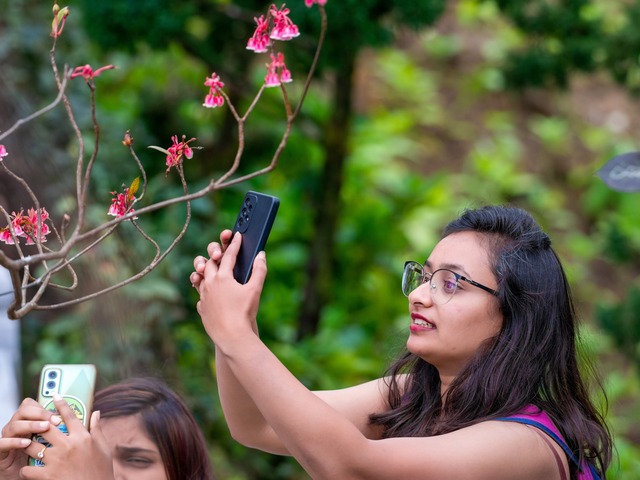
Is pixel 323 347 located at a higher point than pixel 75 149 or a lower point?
lower

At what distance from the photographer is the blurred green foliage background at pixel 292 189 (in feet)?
12.2

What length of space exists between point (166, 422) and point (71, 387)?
1.96 ft

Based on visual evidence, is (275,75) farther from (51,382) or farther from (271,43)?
(51,382)

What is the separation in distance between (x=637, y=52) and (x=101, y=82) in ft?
10.2

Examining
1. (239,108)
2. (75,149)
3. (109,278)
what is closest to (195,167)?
(239,108)

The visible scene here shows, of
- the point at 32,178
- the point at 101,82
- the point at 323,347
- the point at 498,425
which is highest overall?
the point at 101,82

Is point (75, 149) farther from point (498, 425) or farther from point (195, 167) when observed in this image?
point (498, 425)

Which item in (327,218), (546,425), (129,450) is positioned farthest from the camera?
(327,218)

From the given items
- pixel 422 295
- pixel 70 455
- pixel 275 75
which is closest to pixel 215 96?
pixel 275 75

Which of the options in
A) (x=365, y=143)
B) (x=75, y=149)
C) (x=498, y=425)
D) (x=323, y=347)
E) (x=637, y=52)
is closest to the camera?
(x=498, y=425)

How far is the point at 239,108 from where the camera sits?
15.6ft

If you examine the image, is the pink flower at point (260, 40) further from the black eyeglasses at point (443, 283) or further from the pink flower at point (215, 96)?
the black eyeglasses at point (443, 283)

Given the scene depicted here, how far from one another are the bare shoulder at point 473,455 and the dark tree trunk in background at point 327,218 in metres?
2.88

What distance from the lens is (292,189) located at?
4.82 metres
